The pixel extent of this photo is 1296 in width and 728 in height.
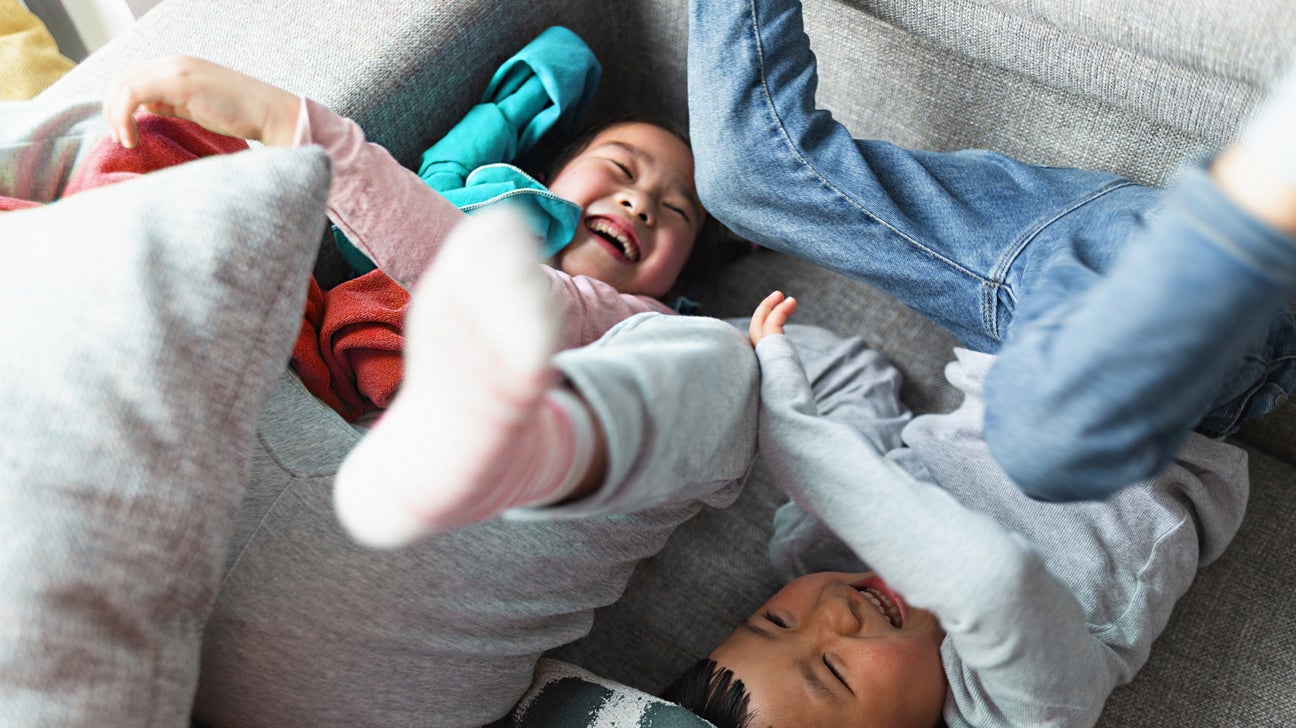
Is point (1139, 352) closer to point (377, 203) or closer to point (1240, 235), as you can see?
point (1240, 235)

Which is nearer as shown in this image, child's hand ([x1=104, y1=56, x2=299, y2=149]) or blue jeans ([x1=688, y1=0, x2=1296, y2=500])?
blue jeans ([x1=688, y1=0, x2=1296, y2=500])

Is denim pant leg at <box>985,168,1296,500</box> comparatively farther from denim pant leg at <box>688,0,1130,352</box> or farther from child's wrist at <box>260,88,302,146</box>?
child's wrist at <box>260,88,302,146</box>

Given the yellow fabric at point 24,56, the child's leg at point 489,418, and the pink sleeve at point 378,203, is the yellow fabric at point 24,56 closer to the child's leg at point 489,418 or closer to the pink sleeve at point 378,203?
the pink sleeve at point 378,203

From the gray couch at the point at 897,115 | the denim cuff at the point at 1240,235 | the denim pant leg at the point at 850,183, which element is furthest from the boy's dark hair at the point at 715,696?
the denim cuff at the point at 1240,235

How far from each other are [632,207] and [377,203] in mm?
408

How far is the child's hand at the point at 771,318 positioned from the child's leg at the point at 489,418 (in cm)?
29

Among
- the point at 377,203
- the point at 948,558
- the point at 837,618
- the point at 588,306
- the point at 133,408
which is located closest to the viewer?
the point at 133,408

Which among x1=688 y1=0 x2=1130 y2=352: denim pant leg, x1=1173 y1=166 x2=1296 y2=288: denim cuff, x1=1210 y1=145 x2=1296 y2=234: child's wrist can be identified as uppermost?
x1=1210 y1=145 x2=1296 y2=234: child's wrist

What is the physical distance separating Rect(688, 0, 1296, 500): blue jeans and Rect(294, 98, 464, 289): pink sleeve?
346 mm

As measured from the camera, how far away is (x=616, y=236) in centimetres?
114

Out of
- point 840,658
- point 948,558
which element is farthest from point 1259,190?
point 840,658

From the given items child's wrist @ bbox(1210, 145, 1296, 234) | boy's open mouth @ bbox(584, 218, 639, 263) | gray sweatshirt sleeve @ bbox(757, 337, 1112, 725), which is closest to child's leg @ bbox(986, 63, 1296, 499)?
child's wrist @ bbox(1210, 145, 1296, 234)

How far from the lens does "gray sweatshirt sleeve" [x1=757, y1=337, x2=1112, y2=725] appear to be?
0.69 metres

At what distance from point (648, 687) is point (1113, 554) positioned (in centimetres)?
53
